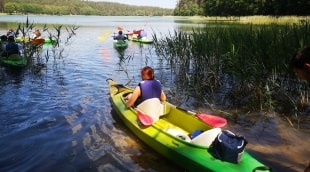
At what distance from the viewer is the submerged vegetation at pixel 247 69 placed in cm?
818

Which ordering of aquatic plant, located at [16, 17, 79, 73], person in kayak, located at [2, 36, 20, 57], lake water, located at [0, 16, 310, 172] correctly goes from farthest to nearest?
person in kayak, located at [2, 36, 20, 57], aquatic plant, located at [16, 17, 79, 73], lake water, located at [0, 16, 310, 172]

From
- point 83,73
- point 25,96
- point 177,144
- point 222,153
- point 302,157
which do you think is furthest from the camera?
point 83,73

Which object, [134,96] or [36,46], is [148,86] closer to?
[134,96]

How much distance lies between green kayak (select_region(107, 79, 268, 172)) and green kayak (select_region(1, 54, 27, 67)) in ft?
22.8

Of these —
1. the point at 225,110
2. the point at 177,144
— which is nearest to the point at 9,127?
the point at 177,144

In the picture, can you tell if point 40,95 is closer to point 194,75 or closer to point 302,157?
point 194,75

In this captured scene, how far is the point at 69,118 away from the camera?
833cm

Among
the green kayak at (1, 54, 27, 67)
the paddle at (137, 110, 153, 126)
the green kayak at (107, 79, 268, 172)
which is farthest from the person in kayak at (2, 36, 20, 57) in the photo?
the paddle at (137, 110, 153, 126)

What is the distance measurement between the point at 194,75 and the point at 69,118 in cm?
458

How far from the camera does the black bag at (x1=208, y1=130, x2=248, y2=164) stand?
474 cm

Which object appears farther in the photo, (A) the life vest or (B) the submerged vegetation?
(B) the submerged vegetation

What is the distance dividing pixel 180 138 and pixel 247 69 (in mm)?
3559

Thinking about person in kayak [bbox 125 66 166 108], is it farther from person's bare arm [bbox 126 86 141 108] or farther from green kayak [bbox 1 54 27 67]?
green kayak [bbox 1 54 27 67]

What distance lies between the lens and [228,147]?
15.5 ft
